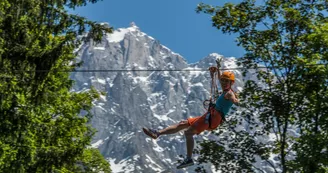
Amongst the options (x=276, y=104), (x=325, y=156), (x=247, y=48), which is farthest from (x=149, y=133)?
(x=247, y=48)

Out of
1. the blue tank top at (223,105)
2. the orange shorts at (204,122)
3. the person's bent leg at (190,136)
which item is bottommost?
the person's bent leg at (190,136)

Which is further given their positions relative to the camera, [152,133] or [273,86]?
[273,86]

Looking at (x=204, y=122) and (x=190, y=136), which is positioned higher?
(x=204, y=122)

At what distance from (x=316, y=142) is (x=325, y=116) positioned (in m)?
0.93

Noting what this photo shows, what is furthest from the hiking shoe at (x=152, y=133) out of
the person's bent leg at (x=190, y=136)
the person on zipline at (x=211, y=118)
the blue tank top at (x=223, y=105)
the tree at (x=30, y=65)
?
the tree at (x=30, y=65)

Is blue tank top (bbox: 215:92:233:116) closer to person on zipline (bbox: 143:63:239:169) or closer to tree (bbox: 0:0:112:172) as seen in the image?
person on zipline (bbox: 143:63:239:169)

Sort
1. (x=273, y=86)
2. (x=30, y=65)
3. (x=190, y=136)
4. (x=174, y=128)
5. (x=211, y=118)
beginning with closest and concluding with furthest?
1. (x=174, y=128)
2. (x=211, y=118)
3. (x=190, y=136)
4. (x=30, y=65)
5. (x=273, y=86)

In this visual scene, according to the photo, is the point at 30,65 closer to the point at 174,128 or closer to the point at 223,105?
the point at 174,128

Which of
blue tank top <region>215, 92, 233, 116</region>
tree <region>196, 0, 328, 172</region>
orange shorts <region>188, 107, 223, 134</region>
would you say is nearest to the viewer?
orange shorts <region>188, 107, 223, 134</region>

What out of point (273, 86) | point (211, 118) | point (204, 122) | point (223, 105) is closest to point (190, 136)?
point (204, 122)

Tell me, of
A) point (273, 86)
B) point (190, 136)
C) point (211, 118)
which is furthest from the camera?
point (273, 86)

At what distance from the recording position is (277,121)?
63.0ft

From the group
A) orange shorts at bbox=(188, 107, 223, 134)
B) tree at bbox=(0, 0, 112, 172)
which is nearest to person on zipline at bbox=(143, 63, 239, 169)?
orange shorts at bbox=(188, 107, 223, 134)

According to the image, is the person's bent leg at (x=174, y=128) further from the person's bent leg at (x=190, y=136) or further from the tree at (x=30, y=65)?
the tree at (x=30, y=65)
